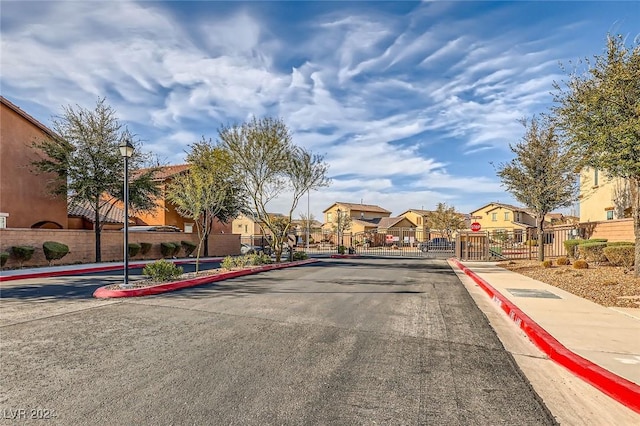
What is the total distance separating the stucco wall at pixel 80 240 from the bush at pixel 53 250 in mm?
351

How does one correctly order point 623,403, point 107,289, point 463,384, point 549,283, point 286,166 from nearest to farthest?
point 623,403, point 463,384, point 107,289, point 549,283, point 286,166

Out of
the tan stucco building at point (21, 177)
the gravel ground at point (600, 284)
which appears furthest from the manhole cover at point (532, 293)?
the tan stucco building at point (21, 177)

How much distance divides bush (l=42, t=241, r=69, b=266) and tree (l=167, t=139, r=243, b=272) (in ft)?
18.9

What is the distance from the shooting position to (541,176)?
19.9 m

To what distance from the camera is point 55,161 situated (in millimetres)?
21719

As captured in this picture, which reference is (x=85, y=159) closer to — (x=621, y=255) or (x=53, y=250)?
(x=53, y=250)

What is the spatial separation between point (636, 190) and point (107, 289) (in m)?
17.1

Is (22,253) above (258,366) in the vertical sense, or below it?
above

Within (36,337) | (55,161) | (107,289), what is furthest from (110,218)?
(36,337)

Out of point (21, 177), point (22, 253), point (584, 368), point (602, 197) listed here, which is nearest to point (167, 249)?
point (21, 177)

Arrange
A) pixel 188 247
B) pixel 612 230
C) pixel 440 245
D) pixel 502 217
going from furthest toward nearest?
A: pixel 502 217, pixel 440 245, pixel 188 247, pixel 612 230

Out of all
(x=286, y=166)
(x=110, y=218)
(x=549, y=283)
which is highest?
(x=286, y=166)

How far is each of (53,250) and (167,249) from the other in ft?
26.2

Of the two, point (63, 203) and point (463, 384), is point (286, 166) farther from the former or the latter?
point (463, 384)
